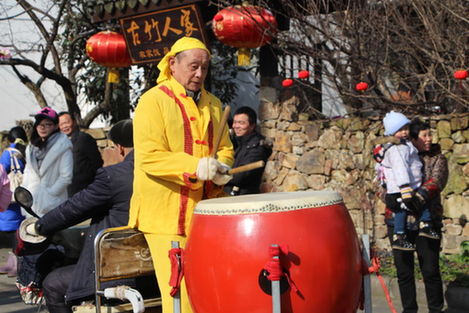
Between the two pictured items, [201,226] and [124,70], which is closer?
[201,226]

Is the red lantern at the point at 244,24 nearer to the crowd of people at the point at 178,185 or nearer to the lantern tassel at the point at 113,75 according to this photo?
the crowd of people at the point at 178,185

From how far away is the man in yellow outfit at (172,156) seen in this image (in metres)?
3.60

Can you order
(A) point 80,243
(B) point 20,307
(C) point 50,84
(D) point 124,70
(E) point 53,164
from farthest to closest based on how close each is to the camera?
(C) point 50,84 < (D) point 124,70 < (B) point 20,307 < (E) point 53,164 < (A) point 80,243

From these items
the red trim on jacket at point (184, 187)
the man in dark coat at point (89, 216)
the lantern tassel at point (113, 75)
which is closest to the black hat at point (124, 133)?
the man in dark coat at point (89, 216)

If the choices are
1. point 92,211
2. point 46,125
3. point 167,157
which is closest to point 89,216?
point 92,211

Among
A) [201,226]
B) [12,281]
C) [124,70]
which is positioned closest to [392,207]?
[201,226]

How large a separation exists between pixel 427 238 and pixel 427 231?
0.06 m

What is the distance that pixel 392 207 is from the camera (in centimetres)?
575

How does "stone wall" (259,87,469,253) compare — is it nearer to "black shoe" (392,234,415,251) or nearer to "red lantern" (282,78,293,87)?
"red lantern" (282,78,293,87)

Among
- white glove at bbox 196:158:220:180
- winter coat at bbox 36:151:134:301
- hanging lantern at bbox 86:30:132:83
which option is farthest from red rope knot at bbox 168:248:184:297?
hanging lantern at bbox 86:30:132:83

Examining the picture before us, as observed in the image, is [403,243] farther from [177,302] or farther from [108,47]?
[108,47]

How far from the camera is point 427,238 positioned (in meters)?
5.73

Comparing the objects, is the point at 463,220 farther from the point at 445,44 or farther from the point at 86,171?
the point at 86,171

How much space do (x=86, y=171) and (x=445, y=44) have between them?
4.01m
